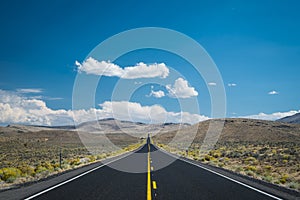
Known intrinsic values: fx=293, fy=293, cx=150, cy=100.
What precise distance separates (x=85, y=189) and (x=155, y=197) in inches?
116

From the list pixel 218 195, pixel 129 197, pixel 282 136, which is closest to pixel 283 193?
pixel 218 195

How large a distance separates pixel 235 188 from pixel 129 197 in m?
4.29

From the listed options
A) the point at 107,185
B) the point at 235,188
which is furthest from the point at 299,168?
the point at 107,185

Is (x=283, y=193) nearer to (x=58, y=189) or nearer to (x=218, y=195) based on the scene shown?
(x=218, y=195)

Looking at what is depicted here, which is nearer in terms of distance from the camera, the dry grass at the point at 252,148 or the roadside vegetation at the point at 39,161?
the roadside vegetation at the point at 39,161

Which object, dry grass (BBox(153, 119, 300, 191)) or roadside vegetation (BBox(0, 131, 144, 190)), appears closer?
roadside vegetation (BBox(0, 131, 144, 190))

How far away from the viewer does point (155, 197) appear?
8.85 m

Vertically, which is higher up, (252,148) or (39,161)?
(252,148)

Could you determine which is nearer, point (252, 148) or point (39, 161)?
point (39, 161)

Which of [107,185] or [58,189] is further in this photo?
[107,185]

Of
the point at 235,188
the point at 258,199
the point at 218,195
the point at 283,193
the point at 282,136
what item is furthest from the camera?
the point at 282,136

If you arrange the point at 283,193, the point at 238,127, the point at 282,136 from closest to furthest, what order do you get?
the point at 283,193
the point at 282,136
the point at 238,127

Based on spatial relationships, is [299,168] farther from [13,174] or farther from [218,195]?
[13,174]

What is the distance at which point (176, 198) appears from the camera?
28.5 ft
